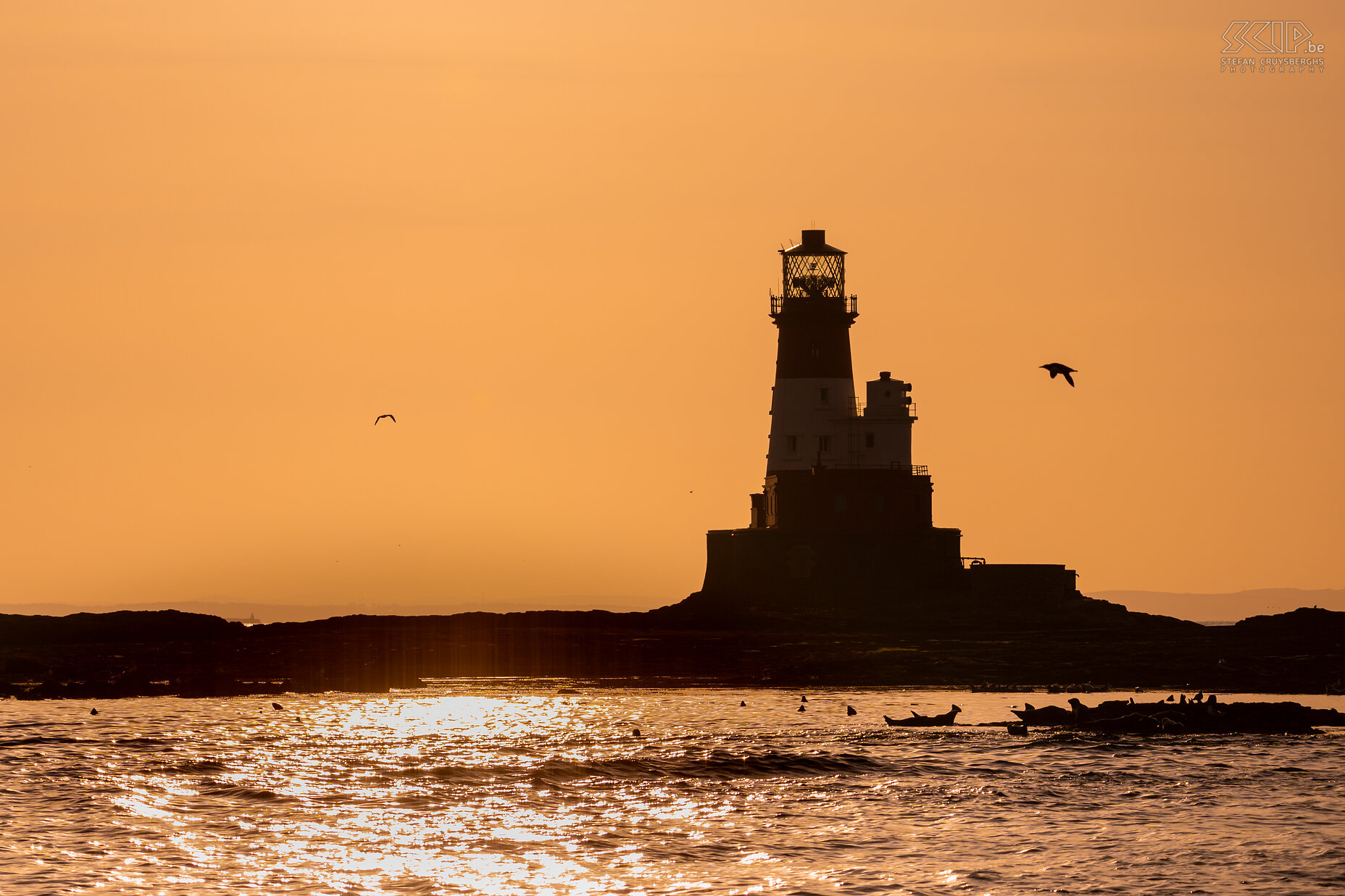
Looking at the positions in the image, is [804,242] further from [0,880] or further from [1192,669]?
[0,880]

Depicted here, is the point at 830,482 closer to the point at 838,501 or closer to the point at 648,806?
the point at 838,501

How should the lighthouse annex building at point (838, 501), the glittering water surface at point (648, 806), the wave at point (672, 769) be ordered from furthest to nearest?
the lighthouse annex building at point (838, 501) < the wave at point (672, 769) < the glittering water surface at point (648, 806)

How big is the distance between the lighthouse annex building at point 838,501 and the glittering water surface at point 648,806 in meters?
28.9

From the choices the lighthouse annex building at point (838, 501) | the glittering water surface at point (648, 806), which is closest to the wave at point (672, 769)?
the glittering water surface at point (648, 806)

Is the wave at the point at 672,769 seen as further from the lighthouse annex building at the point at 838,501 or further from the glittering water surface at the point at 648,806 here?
the lighthouse annex building at the point at 838,501

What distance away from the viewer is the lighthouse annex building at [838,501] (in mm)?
77500

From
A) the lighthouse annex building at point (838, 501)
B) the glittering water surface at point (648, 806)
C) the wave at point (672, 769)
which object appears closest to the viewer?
the glittering water surface at point (648, 806)

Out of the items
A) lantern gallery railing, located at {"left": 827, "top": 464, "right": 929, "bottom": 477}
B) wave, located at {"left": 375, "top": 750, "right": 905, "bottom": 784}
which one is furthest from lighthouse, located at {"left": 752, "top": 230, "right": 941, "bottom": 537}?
wave, located at {"left": 375, "top": 750, "right": 905, "bottom": 784}

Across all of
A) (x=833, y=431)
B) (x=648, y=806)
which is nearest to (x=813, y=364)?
(x=833, y=431)

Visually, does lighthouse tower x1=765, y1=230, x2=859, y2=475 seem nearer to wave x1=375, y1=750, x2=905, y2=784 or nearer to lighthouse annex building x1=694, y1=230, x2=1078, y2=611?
lighthouse annex building x1=694, y1=230, x2=1078, y2=611

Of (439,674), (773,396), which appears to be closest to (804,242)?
(773,396)

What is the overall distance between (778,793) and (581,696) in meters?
20.6

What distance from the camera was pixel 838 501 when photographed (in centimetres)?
7788

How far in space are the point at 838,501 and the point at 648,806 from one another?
4601cm
